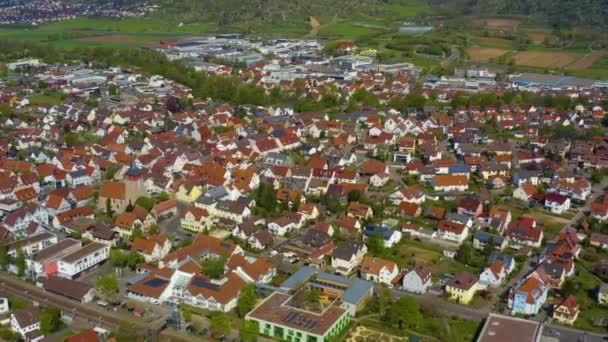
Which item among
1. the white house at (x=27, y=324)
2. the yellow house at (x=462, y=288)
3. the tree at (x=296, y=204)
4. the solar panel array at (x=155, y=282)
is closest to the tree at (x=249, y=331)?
the solar panel array at (x=155, y=282)

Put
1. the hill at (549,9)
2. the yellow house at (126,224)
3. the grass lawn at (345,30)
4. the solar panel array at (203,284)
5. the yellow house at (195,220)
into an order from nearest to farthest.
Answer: the solar panel array at (203,284) → the yellow house at (126,224) → the yellow house at (195,220) → the hill at (549,9) → the grass lawn at (345,30)

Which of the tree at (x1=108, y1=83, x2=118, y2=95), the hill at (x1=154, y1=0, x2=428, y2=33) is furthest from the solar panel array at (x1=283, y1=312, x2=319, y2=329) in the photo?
the hill at (x1=154, y1=0, x2=428, y2=33)

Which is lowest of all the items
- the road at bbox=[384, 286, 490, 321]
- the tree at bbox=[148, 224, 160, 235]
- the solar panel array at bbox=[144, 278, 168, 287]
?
the road at bbox=[384, 286, 490, 321]

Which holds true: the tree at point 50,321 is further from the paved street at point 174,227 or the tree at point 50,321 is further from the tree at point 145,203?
the tree at point 145,203

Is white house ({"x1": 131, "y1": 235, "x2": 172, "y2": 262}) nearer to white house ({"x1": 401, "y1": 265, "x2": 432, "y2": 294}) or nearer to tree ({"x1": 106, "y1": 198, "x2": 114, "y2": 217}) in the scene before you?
tree ({"x1": 106, "y1": 198, "x2": 114, "y2": 217})

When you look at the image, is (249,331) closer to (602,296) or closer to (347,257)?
(347,257)
